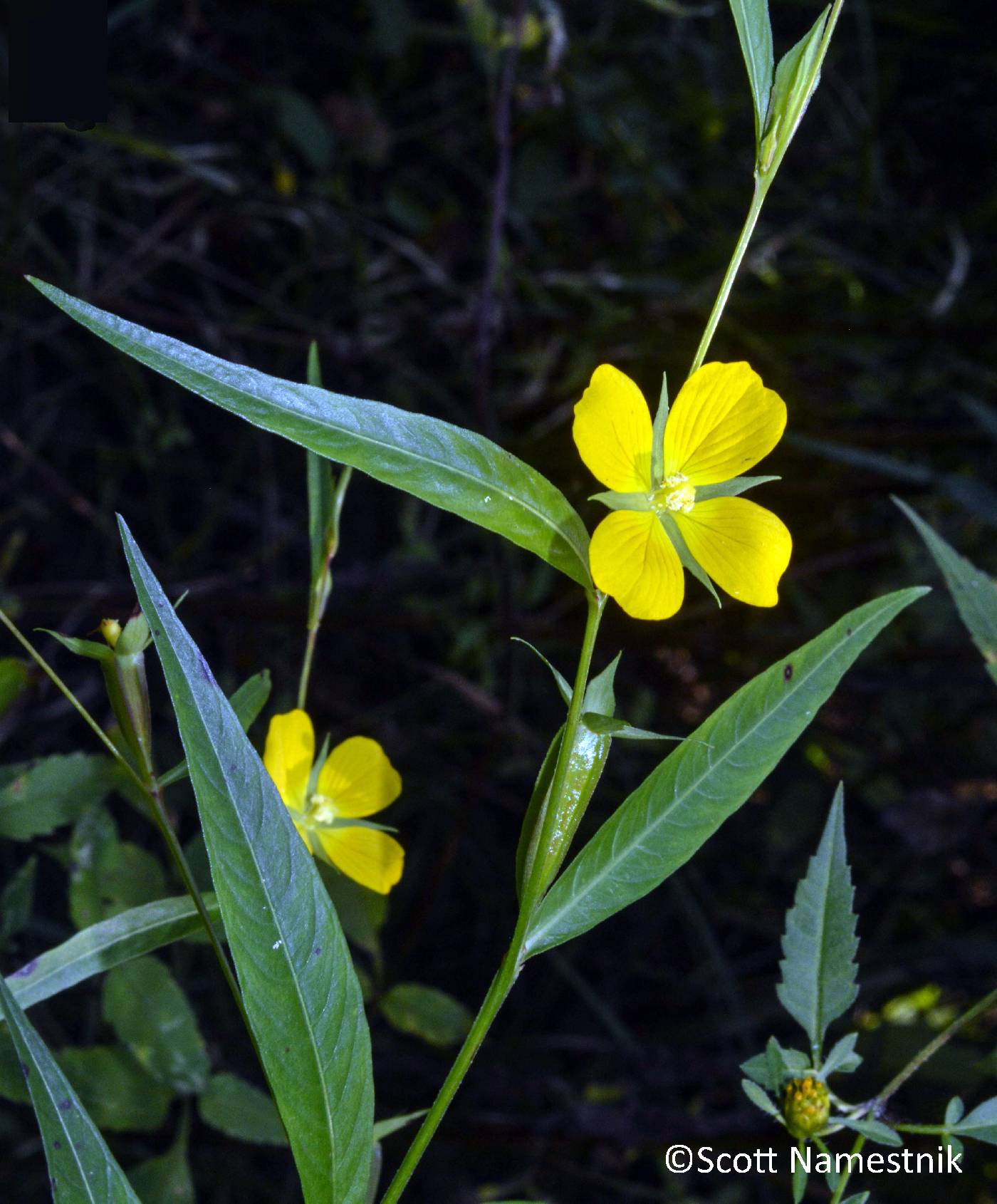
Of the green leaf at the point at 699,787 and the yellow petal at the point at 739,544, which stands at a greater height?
the yellow petal at the point at 739,544

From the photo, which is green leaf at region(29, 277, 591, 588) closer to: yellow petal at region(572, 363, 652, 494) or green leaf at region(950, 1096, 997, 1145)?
yellow petal at region(572, 363, 652, 494)

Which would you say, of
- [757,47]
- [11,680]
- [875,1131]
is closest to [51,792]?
[11,680]

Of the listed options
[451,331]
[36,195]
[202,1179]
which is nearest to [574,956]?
[202,1179]

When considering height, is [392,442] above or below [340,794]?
above

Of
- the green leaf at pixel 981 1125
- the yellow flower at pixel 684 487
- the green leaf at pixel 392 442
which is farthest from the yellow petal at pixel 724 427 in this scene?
the green leaf at pixel 981 1125

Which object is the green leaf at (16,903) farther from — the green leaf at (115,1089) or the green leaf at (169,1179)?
the green leaf at (169,1179)

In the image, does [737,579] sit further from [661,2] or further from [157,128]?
[157,128]

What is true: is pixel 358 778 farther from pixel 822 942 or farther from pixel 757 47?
pixel 757 47
